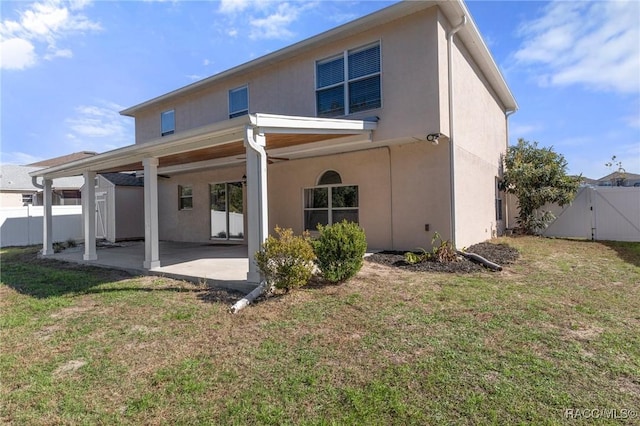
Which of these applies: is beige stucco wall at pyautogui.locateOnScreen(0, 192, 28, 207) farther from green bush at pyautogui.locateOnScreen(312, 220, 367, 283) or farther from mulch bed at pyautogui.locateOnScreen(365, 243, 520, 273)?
green bush at pyautogui.locateOnScreen(312, 220, 367, 283)

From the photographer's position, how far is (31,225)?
709 inches

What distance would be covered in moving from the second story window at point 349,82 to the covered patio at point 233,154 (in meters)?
0.88

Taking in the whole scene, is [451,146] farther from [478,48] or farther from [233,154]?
[233,154]

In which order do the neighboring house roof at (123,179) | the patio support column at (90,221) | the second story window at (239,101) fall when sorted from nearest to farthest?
the patio support column at (90,221) → the second story window at (239,101) → the neighboring house roof at (123,179)

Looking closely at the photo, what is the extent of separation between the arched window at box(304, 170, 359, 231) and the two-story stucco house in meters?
0.03

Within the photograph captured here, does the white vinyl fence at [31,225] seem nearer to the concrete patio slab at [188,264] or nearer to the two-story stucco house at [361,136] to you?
the concrete patio slab at [188,264]

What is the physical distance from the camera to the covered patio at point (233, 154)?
253 inches

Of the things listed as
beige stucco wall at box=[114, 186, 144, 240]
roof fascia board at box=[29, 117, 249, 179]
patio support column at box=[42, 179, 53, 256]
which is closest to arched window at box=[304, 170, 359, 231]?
roof fascia board at box=[29, 117, 249, 179]

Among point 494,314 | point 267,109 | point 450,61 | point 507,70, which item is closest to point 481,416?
point 494,314

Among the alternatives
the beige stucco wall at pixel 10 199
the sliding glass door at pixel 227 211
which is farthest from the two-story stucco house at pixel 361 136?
the beige stucco wall at pixel 10 199

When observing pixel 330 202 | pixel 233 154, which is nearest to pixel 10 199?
pixel 233 154

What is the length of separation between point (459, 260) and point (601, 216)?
32.8 ft

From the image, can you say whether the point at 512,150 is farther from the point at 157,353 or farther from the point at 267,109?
the point at 157,353

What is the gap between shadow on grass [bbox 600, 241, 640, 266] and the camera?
30.5ft
